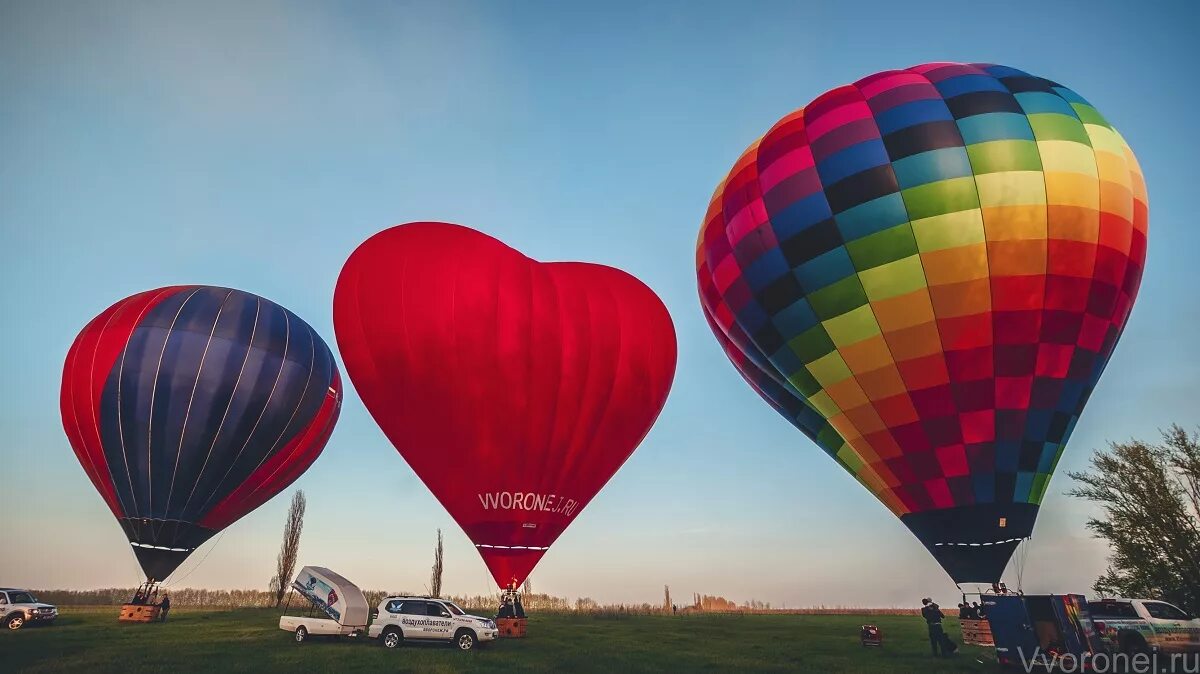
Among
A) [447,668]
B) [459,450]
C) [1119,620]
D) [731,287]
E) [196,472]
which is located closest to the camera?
[447,668]

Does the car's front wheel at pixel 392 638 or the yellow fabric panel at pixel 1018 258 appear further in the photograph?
the car's front wheel at pixel 392 638

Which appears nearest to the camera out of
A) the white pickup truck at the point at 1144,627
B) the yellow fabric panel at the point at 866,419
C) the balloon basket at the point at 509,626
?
the white pickup truck at the point at 1144,627

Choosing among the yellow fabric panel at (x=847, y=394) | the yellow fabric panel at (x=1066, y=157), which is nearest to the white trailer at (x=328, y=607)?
the yellow fabric panel at (x=847, y=394)

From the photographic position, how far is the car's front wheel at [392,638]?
50.9ft

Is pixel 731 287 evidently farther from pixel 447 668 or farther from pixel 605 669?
pixel 447 668

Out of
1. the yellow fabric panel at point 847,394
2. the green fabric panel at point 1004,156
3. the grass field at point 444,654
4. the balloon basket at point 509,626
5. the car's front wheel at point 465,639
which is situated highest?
the green fabric panel at point 1004,156

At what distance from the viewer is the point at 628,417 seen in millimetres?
18969

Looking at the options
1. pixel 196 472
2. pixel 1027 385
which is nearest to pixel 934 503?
pixel 1027 385

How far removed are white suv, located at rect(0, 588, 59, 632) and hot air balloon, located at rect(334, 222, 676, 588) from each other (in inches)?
516

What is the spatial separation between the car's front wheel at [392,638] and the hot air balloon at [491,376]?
109 inches

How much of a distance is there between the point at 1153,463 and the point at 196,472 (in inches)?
1365

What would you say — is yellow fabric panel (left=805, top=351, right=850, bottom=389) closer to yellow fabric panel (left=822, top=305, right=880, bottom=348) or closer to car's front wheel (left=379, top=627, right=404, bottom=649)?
yellow fabric panel (left=822, top=305, right=880, bottom=348)

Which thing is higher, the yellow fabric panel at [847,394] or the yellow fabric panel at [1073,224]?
the yellow fabric panel at [1073,224]

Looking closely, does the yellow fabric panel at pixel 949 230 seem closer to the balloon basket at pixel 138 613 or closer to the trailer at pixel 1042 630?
the trailer at pixel 1042 630
